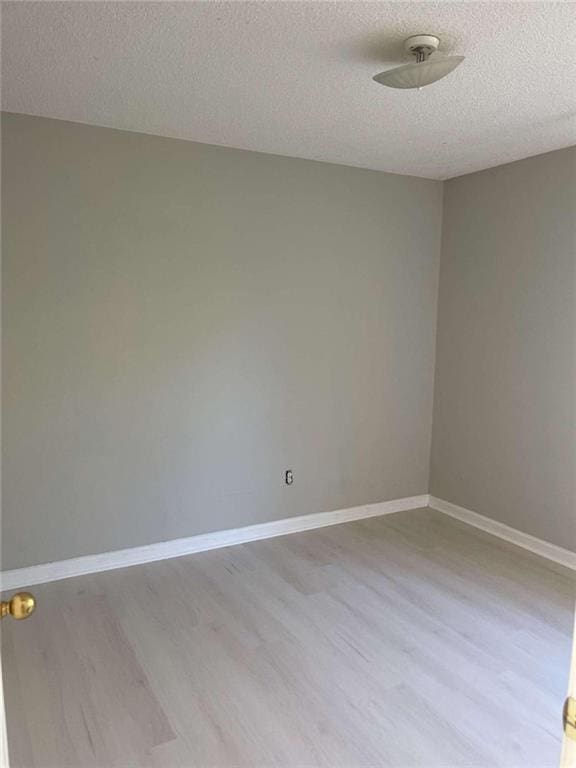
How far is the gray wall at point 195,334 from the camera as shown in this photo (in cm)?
301

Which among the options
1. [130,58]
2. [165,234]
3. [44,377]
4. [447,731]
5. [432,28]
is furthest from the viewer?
[165,234]

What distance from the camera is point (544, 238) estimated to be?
353 centimetres

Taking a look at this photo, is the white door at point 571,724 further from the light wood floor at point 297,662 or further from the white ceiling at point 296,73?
the white ceiling at point 296,73

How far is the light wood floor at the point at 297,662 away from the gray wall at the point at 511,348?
0.51 meters

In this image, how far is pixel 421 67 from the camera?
198 cm

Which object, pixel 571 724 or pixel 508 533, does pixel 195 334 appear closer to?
pixel 508 533

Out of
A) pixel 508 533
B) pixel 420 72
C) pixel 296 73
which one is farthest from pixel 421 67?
pixel 508 533

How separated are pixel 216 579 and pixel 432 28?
2.74 metres

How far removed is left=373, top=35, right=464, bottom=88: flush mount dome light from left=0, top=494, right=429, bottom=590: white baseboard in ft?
8.78

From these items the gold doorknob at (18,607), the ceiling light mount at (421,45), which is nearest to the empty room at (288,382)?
the ceiling light mount at (421,45)

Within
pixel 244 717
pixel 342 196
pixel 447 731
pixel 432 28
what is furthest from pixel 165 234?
pixel 447 731

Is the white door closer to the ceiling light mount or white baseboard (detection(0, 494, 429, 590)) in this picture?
the ceiling light mount

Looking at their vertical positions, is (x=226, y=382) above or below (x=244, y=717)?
above

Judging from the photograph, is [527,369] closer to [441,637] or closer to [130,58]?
[441,637]
